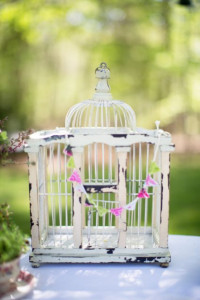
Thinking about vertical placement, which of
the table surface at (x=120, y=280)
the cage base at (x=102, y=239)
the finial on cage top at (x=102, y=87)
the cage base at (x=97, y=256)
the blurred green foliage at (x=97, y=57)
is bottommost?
the table surface at (x=120, y=280)

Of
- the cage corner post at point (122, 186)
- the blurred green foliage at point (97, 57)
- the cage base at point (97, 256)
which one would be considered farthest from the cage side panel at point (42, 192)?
the blurred green foliage at point (97, 57)

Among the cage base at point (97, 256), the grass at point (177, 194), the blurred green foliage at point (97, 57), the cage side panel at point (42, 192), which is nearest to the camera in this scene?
the cage base at point (97, 256)

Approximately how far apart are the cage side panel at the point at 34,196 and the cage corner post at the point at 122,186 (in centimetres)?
48

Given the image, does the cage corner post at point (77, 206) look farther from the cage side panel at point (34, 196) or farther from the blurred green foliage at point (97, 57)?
the blurred green foliage at point (97, 57)

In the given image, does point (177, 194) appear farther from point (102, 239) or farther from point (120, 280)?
point (120, 280)

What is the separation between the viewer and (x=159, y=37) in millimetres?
8305

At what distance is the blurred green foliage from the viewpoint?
6.53 meters

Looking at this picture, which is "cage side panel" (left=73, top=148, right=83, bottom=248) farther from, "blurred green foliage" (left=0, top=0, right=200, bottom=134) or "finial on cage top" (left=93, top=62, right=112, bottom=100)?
"blurred green foliage" (left=0, top=0, right=200, bottom=134)

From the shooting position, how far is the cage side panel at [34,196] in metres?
2.18

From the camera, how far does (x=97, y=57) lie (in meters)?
7.78

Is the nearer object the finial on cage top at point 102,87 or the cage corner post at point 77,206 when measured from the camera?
the cage corner post at point 77,206

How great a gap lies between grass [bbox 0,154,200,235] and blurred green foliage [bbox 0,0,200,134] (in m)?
1.05

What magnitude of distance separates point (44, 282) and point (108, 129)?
0.92 metres

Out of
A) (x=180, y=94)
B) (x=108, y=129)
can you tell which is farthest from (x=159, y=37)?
(x=108, y=129)
